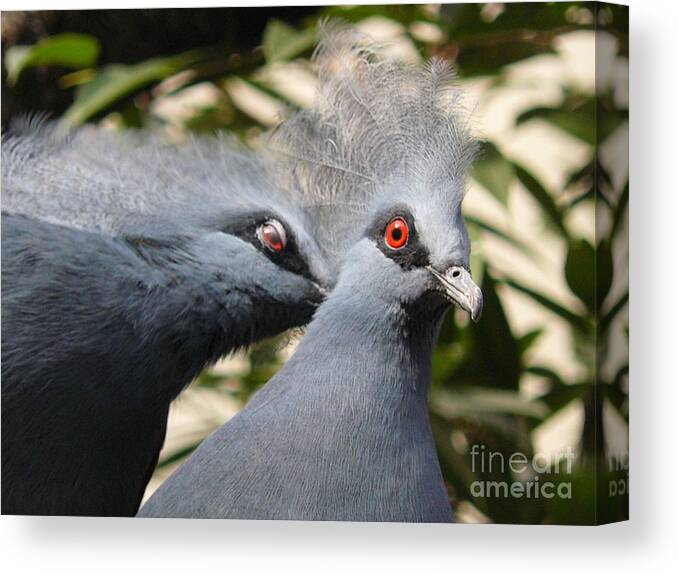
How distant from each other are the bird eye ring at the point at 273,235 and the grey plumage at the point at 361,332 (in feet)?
0.33

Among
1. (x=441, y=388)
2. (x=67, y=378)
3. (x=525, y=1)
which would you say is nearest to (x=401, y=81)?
(x=525, y=1)

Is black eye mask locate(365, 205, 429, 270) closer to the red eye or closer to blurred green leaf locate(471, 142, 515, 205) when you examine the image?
the red eye

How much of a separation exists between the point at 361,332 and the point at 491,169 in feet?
1.50

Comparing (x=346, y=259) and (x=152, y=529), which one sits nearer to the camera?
(x=346, y=259)

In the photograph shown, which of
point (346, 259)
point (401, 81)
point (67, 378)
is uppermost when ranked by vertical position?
point (401, 81)

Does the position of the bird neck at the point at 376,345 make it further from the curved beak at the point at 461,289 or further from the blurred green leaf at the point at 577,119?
the blurred green leaf at the point at 577,119

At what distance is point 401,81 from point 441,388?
0.68 metres

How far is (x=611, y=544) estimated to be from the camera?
9.54ft

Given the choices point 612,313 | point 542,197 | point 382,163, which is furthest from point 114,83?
point 612,313

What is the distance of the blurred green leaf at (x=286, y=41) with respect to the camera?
2990 millimetres

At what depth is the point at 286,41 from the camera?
299 cm

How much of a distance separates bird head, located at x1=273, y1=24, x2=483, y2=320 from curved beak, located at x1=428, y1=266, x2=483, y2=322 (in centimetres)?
2

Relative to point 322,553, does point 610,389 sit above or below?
above

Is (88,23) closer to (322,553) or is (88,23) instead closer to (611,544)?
(322,553)
